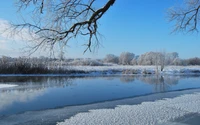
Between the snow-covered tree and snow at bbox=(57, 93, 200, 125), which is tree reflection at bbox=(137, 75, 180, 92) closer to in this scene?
snow at bbox=(57, 93, 200, 125)

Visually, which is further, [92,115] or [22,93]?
[22,93]

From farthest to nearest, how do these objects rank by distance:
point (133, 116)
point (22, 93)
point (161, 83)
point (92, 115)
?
point (161, 83), point (22, 93), point (92, 115), point (133, 116)

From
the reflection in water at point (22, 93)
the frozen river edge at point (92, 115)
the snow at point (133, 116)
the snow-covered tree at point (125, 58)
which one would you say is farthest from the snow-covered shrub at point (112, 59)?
the snow at point (133, 116)

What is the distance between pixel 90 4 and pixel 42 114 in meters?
3.78

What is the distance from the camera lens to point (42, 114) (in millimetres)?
6719

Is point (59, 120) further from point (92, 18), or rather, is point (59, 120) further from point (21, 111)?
point (92, 18)

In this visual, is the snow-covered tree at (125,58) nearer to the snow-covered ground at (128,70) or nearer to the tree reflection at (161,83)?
the snow-covered ground at (128,70)

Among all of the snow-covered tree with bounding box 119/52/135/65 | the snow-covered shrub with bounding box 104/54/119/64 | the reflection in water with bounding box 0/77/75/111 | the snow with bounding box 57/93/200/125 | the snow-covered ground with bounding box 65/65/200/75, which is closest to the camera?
the snow with bounding box 57/93/200/125

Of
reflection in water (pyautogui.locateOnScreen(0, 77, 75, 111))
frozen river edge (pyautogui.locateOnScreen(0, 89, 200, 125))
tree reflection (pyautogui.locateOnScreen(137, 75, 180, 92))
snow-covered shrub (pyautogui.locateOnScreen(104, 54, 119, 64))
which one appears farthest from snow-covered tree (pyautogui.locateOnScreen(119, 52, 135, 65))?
frozen river edge (pyautogui.locateOnScreen(0, 89, 200, 125))

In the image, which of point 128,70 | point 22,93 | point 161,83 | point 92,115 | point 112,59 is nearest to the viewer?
point 92,115

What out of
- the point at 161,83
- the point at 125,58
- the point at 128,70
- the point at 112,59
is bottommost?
the point at 161,83

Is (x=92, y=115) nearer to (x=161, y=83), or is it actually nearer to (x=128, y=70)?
(x=161, y=83)

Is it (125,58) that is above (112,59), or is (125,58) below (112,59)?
above

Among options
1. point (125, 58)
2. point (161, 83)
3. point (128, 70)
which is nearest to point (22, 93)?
point (161, 83)
